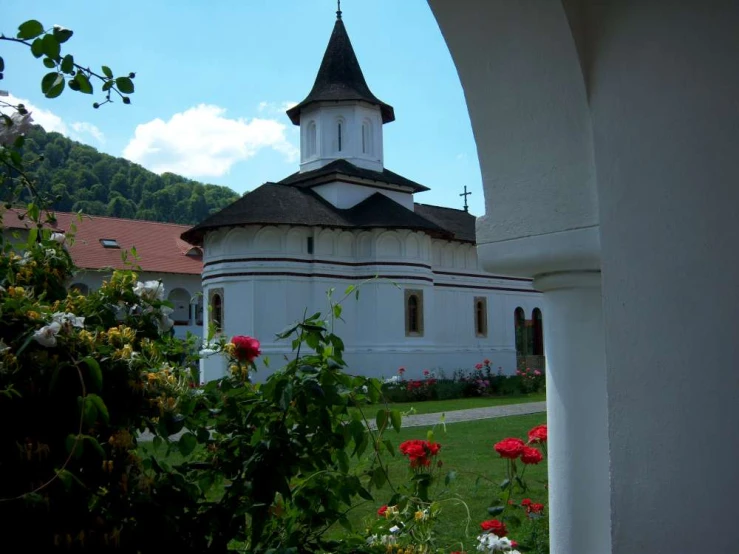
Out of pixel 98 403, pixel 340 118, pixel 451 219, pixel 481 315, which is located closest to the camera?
pixel 98 403

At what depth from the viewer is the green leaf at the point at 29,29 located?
2234 millimetres

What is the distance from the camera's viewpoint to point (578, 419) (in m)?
2.38

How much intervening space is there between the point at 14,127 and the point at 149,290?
0.79 m

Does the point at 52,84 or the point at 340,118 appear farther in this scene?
the point at 340,118

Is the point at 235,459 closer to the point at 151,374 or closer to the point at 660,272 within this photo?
the point at 151,374

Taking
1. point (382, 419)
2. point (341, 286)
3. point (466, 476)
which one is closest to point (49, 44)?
point (382, 419)

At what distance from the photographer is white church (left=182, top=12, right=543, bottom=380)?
82.6 feet

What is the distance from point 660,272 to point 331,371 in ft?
3.74

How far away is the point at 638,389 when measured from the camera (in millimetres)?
1963

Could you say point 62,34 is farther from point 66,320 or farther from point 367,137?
point 367,137

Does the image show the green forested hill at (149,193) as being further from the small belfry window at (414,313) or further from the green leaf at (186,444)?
the green leaf at (186,444)

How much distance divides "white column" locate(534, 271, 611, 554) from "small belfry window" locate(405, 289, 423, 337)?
79.5 ft

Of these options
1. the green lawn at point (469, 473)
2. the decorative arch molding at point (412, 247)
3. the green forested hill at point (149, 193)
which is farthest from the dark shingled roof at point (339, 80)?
the green forested hill at point (149, 193)

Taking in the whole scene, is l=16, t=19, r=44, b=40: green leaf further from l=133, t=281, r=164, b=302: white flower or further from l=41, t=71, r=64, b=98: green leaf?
l=133, t=281, r=164, b=302: white flower
